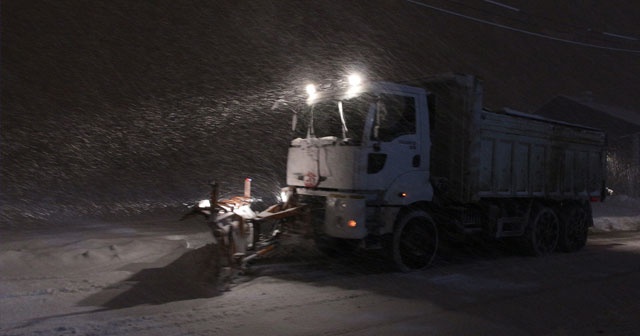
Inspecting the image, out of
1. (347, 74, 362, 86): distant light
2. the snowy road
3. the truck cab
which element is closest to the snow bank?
the snowy road

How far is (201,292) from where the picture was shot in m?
7.06

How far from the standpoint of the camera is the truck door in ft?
27.3

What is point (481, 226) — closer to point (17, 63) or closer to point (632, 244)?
point (632, 244)

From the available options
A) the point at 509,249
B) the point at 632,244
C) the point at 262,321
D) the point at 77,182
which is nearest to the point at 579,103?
the point at 632,244

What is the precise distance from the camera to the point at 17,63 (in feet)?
96.1

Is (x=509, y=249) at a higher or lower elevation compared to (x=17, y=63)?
lower

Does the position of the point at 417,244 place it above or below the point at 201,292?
above

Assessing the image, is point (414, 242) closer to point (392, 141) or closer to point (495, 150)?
point (392, 141)

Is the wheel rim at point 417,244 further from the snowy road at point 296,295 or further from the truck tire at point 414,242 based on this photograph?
the snowy road at point 296,295

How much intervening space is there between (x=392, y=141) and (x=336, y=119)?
3.36ft

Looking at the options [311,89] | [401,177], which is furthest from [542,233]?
[311,89]

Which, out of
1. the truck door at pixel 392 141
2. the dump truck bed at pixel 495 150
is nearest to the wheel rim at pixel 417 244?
the dump truck bed at pixel 495 150

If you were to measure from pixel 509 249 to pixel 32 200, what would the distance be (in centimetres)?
1324

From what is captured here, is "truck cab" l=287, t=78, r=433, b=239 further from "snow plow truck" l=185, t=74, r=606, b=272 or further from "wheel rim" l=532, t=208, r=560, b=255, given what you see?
"wheel rim" l=532, t=208, r=560, b=255
